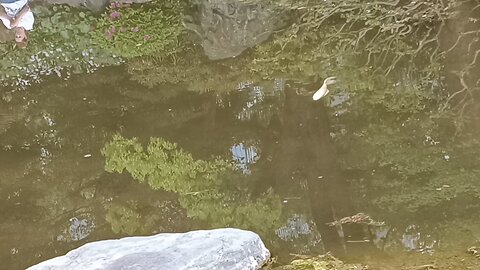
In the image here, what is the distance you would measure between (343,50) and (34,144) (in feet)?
10.3

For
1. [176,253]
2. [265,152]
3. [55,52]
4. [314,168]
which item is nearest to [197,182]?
[265,152]

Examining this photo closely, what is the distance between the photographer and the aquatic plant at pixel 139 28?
7.41 meters

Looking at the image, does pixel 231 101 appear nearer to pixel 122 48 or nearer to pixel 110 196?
pixel 110 196

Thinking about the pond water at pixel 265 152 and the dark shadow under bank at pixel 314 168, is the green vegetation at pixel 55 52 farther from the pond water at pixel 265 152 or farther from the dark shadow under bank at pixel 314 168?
the dark shadow under bank at pixel 314 168

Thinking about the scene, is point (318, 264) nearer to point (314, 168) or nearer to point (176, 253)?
point (176, 253)

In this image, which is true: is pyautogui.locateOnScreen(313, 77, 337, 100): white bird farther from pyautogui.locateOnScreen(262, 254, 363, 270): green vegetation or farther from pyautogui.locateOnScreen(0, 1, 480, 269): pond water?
pyautogui.locateOnScreen(262, 254, 363, 270): green vegetation

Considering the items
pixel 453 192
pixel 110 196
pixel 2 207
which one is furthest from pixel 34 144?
pixel 453 192

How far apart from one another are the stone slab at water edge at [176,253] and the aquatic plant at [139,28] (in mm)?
3786

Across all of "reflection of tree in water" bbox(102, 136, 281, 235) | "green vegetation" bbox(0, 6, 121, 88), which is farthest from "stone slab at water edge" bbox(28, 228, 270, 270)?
"green vegetation" bbox(0, 6, 121, 88)

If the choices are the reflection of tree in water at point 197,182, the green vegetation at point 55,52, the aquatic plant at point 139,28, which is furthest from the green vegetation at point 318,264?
the aquatic plant at point 139,28

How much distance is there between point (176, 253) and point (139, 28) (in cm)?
487

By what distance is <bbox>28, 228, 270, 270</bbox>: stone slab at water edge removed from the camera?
3533mm

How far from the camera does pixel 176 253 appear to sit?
3598 millimetres

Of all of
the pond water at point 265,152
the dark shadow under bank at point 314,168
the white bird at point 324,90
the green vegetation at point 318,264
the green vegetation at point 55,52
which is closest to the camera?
the green vegetation at point 318,264
